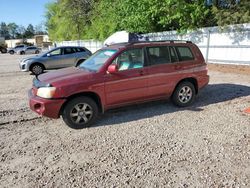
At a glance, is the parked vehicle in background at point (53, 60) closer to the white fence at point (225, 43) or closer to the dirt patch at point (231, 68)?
the white fence at point (225, 43)

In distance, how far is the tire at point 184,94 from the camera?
6.69 m

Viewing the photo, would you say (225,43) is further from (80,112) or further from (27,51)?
(27,51)

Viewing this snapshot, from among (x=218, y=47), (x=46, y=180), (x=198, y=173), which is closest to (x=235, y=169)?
(x=198, y=173)

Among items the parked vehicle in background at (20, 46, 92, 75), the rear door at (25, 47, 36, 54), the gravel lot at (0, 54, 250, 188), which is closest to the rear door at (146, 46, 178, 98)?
the gravel lot at (0, 54, 250, 188)

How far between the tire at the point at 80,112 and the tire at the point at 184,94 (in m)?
2.24

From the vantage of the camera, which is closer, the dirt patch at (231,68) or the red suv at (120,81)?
the red suv at (120,81)

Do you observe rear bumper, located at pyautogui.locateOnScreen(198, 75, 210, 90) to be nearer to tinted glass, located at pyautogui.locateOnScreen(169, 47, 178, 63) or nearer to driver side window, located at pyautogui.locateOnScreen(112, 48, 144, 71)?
tinted glass, located at pyautogui.locateOnScreen(169, 47, 178, 63)

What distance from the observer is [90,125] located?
5.59 m

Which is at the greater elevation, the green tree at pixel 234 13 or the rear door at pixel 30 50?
the green tree at pixel 234 13

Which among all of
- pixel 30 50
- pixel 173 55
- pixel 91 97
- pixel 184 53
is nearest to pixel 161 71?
pixel 173 55

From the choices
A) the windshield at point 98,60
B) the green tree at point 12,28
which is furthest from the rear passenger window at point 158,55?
the green tree at point 12,28

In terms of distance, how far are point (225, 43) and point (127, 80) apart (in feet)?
31.8

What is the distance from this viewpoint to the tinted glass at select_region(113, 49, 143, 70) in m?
5.81

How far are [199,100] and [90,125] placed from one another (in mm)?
3431
